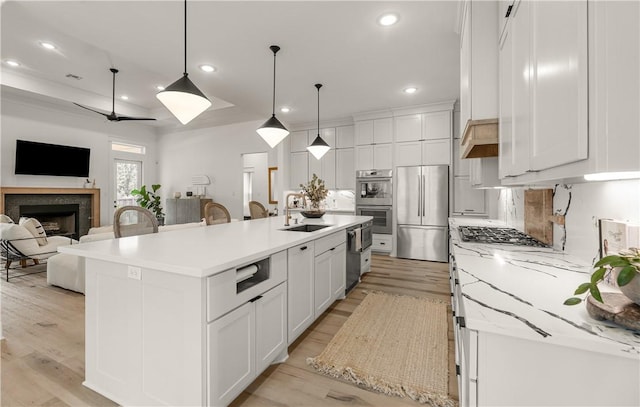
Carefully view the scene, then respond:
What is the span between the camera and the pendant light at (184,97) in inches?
80.2

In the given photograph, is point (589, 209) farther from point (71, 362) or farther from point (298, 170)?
point (298, 170)

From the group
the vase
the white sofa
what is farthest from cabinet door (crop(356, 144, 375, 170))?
the vase

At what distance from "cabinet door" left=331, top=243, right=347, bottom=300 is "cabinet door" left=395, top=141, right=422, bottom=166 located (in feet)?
9.08

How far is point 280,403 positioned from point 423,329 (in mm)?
1434

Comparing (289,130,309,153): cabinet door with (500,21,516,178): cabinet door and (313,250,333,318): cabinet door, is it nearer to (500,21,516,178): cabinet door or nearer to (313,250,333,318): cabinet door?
(313,250,333,318): cabinet door

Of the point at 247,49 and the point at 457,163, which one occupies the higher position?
the point at 247,49

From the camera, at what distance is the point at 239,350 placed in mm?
1501

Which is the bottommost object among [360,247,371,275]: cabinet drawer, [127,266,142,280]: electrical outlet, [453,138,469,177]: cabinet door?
[360,247,371,275]: cabinet drawer

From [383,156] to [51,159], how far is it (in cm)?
665

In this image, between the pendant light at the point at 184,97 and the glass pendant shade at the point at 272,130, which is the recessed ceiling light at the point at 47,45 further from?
the glass pendant shade at the point at 272,130

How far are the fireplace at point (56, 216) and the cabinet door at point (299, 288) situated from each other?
5.73 metres

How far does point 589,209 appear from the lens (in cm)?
137

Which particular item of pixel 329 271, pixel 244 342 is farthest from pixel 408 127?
pixel 244 342

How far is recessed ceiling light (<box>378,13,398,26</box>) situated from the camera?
254cm
